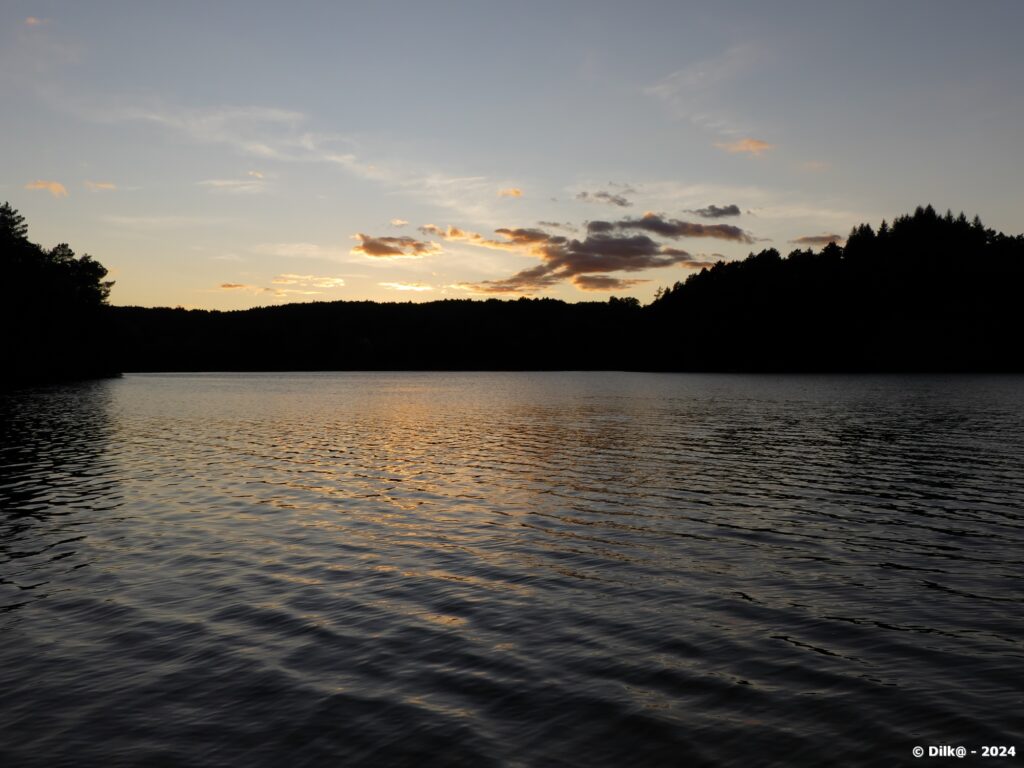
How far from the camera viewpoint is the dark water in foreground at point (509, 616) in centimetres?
1054

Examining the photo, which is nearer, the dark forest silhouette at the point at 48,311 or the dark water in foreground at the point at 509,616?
the dark water in foreground at the point at 509,616

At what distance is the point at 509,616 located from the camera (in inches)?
623

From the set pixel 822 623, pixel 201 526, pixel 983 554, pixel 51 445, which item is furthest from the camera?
pixel 51 445

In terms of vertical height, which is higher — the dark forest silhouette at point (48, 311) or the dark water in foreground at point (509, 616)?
the dark forest silhouette at point (48, 311)

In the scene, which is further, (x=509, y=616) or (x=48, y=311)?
(x=48, y=311)

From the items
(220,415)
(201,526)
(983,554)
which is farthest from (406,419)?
(983,554)

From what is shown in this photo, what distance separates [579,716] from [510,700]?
120cm

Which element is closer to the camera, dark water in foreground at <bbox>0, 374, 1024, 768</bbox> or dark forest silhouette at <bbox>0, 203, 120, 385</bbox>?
dark water in foreground at <bbox>0, 374, 1024, 768</bbox>

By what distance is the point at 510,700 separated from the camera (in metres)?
11.6

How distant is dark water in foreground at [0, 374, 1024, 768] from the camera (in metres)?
10.5

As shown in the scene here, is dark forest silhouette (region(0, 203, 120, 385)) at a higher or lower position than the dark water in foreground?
higher

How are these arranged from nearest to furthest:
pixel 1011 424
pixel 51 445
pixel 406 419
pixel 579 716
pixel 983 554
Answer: pixel 579 716
pixel 983 554
pixel 51 445
pixel 1011 424
pixel 406 419

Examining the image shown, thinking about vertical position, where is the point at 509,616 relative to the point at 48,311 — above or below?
below

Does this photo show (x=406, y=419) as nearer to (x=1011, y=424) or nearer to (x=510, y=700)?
(x=1011, y=424)
